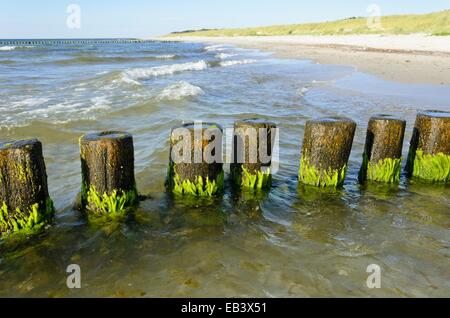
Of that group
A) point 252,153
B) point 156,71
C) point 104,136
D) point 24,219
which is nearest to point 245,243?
point 252,153

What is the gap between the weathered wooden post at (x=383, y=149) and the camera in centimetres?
535

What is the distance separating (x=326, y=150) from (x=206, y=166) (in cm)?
159

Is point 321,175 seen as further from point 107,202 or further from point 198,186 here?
point 107,202

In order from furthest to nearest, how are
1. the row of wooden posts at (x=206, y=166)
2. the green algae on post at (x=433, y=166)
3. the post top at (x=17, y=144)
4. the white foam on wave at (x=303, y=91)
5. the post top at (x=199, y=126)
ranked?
the white foam on wave at (x=303, y=91)
the green algae on post at (x=433, y=166)
the post top at (x=199, y=126)
the row of wooden posts at (x=206, y=166)
the post top at (x=17, y=144)

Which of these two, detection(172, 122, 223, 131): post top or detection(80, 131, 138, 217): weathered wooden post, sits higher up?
detection(172, 122, 223, 131): post top

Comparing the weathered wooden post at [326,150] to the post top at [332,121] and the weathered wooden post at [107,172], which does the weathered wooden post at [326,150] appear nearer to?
the post top at [332,121]

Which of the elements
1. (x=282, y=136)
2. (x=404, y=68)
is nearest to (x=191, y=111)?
(x=282, y=136)

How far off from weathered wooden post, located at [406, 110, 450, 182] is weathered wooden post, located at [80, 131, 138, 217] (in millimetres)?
4042

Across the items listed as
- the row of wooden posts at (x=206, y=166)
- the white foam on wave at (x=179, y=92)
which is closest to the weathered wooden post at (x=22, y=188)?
the row of wooden posts at (x=206, y=166)

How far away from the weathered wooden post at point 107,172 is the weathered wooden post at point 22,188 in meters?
0.47

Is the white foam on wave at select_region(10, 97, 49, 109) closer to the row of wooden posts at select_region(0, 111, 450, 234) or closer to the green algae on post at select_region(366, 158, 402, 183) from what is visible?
the row of wooden posts at select_region(0, 111, 450, 234)

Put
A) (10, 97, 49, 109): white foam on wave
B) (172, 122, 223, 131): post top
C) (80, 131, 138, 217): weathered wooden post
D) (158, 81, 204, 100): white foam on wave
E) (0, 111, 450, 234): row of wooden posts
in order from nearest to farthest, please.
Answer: (0, 111, 450, 234): row of wooden posts < (80, 131, 138, 217): weathered wooden post < (172, 122, 223, 131): post top < (10, 97, 49, 109): white foam on wave < (158, 81, 204, 100): white foam on wave

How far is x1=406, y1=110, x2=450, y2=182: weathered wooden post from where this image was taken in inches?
216

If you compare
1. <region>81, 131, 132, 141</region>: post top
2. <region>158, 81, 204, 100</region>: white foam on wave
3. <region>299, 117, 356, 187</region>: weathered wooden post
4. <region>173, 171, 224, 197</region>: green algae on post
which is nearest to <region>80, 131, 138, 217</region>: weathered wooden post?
<region>81, 131, 132, 141</region>: post top
